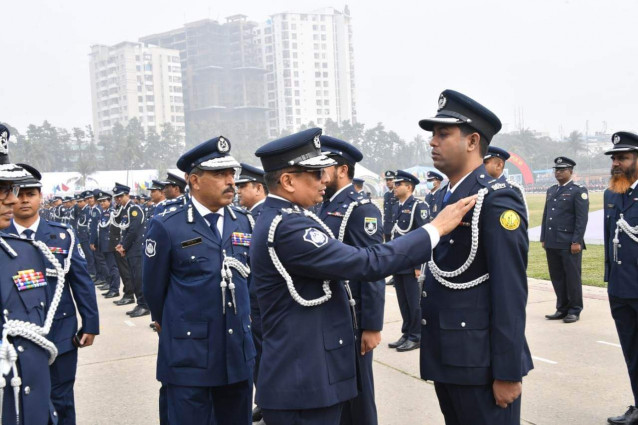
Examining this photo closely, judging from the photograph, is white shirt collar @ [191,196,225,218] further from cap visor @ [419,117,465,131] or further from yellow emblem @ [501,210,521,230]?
yellow emblem @ [501,210,521,230]

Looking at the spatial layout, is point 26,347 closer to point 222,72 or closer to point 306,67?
point 222,72

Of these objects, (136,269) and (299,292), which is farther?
(136,269)

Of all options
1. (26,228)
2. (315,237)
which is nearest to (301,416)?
(315,237)

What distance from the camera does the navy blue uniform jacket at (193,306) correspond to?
140 inches

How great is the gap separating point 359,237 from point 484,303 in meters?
1.63

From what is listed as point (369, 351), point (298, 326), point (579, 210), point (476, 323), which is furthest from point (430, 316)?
point (579, 210)

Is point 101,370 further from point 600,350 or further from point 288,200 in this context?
point 600,350

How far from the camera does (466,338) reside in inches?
109

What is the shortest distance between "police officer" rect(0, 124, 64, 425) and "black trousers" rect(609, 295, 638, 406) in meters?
4.08

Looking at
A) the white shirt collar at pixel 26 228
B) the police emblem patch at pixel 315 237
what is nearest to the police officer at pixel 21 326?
the police emblem patch at pixel 315 237

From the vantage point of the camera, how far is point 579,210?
26.8ft

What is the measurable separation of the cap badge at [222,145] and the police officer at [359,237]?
0.76 meters

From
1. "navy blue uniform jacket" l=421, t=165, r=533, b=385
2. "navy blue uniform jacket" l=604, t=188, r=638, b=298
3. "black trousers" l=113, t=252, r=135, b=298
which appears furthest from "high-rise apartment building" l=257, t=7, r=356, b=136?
"navy blue uniform jacket" l=421, t=165, r=533, b=385

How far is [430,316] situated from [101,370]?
516 centimetres
